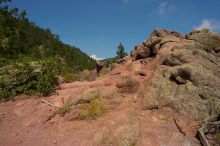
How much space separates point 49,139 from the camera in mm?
9906

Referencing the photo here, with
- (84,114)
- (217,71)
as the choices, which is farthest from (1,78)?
(217,71)

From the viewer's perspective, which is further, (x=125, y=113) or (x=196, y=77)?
(x=196, y=77)

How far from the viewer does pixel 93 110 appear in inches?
451

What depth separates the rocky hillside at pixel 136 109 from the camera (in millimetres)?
9680

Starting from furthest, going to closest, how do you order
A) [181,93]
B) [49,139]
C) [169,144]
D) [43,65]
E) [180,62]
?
[43,65], [180,62], [181,93], [49,139], [169,144]

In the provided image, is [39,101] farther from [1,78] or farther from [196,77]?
[196,77]

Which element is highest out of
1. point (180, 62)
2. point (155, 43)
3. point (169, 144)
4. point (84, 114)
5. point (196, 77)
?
point (155, 43)

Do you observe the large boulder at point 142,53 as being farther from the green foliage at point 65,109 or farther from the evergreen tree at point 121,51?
the evergreen tree at point 121,51

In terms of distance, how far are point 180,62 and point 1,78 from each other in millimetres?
10278

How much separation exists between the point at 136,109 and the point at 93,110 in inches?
80.5

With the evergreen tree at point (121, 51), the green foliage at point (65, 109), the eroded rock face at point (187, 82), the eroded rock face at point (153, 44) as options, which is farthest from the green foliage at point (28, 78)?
the evergreen tree at point (121, 51)

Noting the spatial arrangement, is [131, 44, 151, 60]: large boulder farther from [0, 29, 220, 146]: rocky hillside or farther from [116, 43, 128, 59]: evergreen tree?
[116, 43, 128, 59]: evergreen tree

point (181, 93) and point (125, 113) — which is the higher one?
point (181, 93)

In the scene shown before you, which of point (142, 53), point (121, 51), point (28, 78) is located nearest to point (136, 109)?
point (28, 78)
